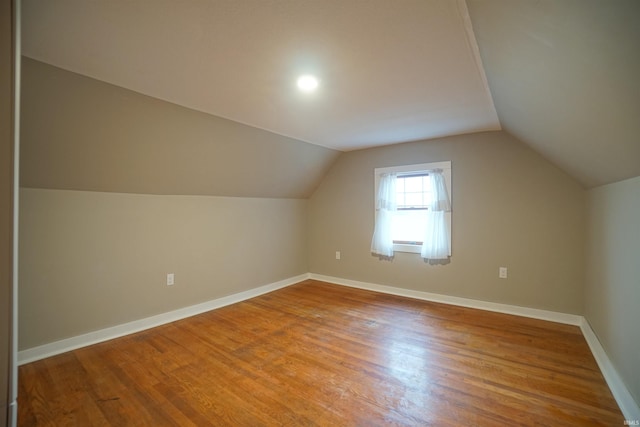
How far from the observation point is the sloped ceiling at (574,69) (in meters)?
0.96

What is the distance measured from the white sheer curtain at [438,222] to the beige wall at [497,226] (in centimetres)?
12

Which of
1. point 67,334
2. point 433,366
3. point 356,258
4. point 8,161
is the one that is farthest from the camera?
point 356,258

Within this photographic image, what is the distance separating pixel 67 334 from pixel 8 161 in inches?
92.1

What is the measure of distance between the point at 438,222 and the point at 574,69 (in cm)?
255

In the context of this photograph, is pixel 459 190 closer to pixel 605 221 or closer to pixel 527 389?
pixel 605 221

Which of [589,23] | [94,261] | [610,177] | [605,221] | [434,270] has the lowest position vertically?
[434,270]

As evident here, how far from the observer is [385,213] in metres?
4.12

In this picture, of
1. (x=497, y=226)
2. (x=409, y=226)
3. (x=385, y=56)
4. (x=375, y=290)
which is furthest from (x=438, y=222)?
(x=385, y=56)

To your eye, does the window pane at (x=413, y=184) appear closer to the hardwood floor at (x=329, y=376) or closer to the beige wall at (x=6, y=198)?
the hardwood floor at (x=329, y=376)

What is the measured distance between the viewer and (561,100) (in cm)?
162

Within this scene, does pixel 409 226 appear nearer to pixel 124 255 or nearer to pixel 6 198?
pixel 124 255

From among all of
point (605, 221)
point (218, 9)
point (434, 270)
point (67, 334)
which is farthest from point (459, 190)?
point (67, 334)

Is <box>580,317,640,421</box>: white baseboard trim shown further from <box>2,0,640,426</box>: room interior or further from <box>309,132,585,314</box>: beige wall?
<box>309,132,585,314</box>: beige wall

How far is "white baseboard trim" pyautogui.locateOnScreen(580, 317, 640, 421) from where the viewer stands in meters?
1.63
